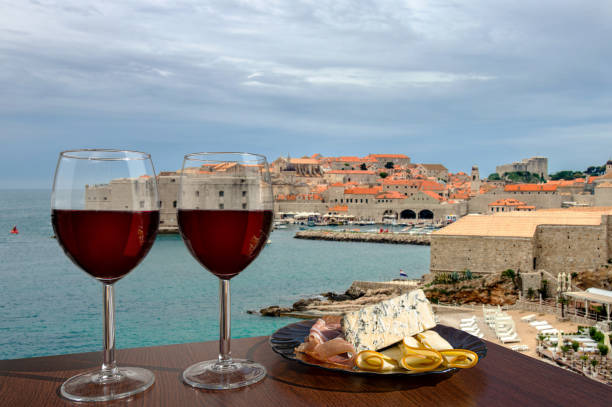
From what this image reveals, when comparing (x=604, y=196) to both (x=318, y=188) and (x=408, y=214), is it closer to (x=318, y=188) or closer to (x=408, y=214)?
(x=408, y=214)

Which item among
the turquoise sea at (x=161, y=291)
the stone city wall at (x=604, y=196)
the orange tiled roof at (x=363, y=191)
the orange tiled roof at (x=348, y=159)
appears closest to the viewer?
the turquoise sea at (x=161, y=291)

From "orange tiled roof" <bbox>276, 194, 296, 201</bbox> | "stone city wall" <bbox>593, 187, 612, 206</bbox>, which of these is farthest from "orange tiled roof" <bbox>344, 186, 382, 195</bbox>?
"stone city wall" <bbox>593, 187, 612, 206</bbox>

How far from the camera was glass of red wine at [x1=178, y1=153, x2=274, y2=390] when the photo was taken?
Result: 518mm

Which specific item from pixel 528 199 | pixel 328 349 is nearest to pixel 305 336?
pixel 328 349

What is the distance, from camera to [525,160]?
199ft

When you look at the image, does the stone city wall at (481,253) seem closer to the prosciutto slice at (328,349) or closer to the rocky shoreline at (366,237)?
the prosciutto slice at (328,349)

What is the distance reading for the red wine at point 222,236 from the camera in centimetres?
52

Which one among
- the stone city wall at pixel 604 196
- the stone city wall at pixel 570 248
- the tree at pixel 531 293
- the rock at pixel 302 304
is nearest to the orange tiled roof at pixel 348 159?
the stone city wall at pixel 604 196

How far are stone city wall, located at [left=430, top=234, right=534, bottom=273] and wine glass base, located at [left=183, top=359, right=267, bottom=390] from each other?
10387mm

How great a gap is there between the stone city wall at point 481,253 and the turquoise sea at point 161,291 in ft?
12.1

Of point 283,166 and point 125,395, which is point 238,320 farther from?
point 283,166

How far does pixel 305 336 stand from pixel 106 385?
0.76 feet

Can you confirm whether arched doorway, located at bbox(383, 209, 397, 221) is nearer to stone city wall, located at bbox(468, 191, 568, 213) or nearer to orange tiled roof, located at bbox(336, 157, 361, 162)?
stone city wall, located at bbox(468, 191, 568, 213)

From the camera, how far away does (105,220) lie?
0.48m
